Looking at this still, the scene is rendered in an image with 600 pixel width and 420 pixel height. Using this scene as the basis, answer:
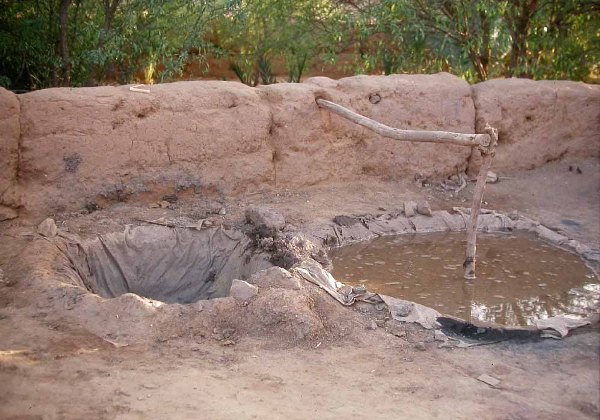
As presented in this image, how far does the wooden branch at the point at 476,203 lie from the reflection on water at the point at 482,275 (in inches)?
5.1

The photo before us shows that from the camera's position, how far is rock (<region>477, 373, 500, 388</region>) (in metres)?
4.22

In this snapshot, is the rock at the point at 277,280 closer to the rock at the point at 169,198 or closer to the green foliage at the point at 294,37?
the rock at the point at 169,198

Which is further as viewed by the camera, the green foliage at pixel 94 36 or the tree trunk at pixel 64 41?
the green foliage at pixel 94 36

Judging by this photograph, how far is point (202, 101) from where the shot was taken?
7562 mm

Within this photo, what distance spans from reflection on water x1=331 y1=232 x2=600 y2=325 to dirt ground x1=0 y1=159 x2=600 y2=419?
3.60 feet

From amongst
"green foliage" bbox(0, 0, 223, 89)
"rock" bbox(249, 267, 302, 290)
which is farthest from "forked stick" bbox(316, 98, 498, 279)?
"green foliage" bbox(0, 0, 223, 89)

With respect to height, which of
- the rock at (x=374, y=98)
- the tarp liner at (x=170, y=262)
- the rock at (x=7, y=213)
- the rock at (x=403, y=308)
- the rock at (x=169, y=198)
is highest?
the rock at (x=374, y=98)

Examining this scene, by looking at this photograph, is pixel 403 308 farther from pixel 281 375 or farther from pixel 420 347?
pixel 281 375

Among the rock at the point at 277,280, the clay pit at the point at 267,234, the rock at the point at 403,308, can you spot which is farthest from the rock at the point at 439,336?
the rock at the point at 277,280

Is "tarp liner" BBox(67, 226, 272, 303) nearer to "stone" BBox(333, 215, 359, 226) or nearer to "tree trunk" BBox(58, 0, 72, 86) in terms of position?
"stone" BBox(333, 215, 359, 226)

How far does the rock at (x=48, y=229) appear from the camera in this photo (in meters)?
6.41

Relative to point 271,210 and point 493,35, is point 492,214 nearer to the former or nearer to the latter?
point 271,210

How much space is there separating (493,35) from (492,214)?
333 centimetres

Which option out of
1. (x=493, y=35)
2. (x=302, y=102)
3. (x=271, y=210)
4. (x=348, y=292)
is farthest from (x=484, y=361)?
(x=493, y=35)
